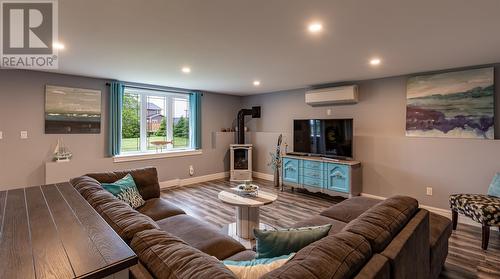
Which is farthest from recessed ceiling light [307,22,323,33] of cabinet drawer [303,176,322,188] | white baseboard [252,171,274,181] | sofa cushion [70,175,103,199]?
white baseboard [252,171,274,181]

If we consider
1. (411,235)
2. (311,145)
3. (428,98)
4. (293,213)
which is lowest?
(293,213)

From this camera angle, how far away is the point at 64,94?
13.4 ft

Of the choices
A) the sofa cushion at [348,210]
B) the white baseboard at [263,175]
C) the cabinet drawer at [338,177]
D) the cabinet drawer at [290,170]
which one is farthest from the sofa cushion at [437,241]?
the white baseboard at [263,175]

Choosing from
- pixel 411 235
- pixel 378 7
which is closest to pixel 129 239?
pixel 411 235

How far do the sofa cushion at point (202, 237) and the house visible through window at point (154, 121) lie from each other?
3270 millimetres

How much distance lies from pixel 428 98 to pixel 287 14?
124 inches

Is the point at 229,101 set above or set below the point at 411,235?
above

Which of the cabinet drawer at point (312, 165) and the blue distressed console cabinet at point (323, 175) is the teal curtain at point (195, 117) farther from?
the cabinet drawer at point (312, 165)

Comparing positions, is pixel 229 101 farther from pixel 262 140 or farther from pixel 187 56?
pixel 187 56

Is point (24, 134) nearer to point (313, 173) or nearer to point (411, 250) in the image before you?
point (313, 173)

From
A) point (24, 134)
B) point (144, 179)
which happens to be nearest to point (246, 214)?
point (144, 179)

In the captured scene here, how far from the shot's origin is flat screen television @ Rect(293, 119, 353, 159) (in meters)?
4.49

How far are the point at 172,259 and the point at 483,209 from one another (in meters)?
3.30

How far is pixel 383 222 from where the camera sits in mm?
1416
